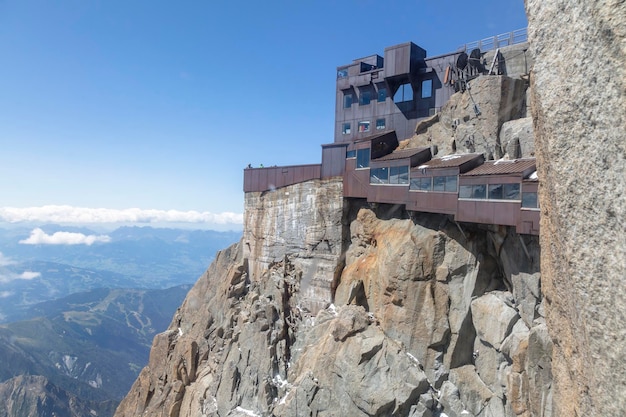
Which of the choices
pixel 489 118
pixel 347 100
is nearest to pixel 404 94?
pixel 347 100

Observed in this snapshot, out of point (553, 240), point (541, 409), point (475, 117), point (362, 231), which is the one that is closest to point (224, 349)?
point (362, 231)

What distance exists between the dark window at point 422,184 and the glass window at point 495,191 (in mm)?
4422

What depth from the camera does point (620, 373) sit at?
17.7 feet

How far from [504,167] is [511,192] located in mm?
2153

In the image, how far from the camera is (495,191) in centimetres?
2284

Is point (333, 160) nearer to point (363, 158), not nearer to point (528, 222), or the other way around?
point (363, 158)

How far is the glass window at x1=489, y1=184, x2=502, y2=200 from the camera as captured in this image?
2262 centimetres

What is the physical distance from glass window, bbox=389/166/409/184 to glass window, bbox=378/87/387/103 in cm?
1361

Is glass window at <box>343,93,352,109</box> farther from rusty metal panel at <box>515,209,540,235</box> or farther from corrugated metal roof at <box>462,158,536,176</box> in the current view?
rusty metal panel at <box>515,209,540,235</box>

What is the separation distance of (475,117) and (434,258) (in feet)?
37.2

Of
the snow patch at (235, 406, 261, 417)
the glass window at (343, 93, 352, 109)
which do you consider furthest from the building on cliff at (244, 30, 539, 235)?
the snow patch at (235, 406, 261, 417)

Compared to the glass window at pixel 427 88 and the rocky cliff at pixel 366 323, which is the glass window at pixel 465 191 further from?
the glass window at pixel 427 88

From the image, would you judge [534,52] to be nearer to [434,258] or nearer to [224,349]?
[434,258]

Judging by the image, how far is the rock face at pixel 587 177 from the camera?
211 inches
